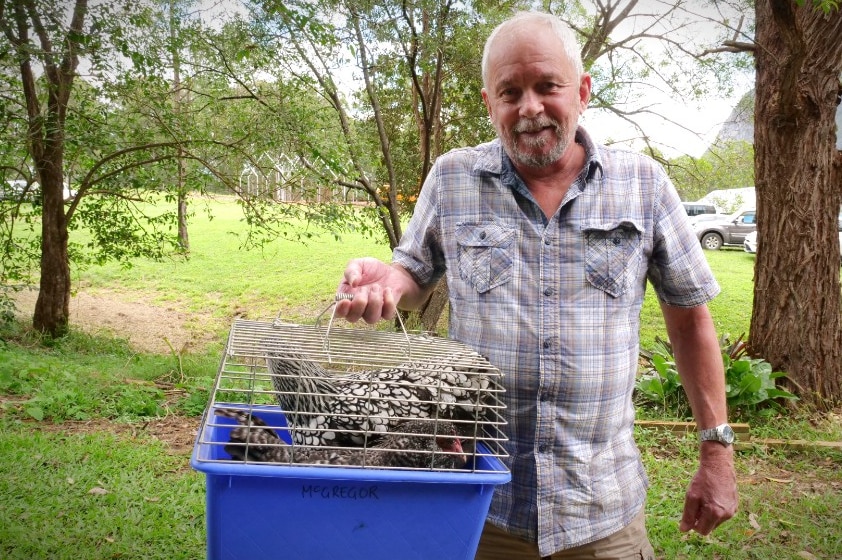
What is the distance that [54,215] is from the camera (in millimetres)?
7836

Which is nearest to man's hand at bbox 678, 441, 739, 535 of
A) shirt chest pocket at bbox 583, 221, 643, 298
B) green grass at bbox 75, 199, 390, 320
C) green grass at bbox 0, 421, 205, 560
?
shirt chest pocket at bbox 583, 221, 643, 298

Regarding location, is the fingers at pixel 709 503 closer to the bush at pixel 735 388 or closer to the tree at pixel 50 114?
the bush at pixel 735 388

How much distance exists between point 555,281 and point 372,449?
2.42ft

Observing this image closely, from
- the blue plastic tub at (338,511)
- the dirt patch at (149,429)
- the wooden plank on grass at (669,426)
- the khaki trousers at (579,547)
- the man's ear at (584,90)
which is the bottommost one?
the wooden plank on grass at (669,426)

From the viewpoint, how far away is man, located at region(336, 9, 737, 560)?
65.5 inches

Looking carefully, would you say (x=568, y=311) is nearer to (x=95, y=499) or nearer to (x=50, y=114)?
(x=95, y=499)

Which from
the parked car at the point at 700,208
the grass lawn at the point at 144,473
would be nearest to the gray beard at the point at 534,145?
the grass lawn at the point at 144,473

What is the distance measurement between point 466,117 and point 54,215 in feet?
17.2

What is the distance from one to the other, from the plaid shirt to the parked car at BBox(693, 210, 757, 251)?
20.0 meters

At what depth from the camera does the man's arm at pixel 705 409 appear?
1.86 m

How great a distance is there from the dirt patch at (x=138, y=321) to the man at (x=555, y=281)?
25.1 ft

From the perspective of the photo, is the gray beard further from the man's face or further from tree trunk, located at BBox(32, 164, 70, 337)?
tree trunk, located at BBox(32, 164, 70, 337)

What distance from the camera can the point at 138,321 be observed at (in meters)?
10.8

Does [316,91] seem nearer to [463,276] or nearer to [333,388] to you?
[463,276]
